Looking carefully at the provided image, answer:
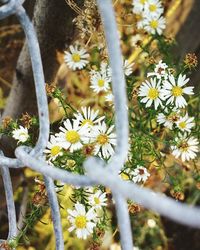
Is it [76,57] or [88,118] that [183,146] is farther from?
[76,57]

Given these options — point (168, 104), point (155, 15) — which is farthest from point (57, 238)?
point (155, 15)

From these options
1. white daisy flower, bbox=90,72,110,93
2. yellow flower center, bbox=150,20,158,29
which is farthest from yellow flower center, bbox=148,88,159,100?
yellow flower center, bbox=150,20,158,29

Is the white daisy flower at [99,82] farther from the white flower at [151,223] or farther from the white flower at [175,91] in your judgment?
the white flower at [151,223]

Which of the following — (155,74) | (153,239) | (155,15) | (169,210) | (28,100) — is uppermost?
(155,15)

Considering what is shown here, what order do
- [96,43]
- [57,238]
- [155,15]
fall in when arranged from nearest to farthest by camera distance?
1. [57,238]
2. [96,43]
3. [155,15]

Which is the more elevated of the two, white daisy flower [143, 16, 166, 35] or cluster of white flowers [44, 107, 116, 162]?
white daisy flower [143, 16, 166, 35]

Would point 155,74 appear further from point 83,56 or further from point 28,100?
point 28,100

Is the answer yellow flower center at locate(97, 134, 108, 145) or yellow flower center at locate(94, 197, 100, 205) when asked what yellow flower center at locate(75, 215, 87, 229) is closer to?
yellow flower center at locate(94, 197, 100, 205)
